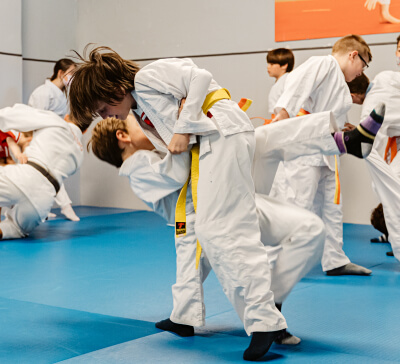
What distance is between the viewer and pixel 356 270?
402 cm

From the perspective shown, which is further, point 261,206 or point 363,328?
point 363,328

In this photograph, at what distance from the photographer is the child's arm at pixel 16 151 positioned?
17.9ft

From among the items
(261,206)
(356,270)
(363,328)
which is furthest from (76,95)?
(356,270)

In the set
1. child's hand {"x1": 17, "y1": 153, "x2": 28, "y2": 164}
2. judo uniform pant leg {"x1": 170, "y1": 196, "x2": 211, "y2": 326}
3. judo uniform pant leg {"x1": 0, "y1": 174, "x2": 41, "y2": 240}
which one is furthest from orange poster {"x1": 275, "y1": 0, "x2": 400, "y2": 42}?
judo uniform pant leg {"x1": 170, "y1": 196, "x2": 211, "y2": 326}

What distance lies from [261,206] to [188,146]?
39cm

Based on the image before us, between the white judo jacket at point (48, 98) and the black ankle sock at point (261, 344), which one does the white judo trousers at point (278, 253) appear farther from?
the white judo jacket at point (48, 98)

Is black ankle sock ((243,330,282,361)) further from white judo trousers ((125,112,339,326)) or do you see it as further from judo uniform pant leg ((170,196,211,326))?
judo uniform pant leg ((170,196,211,326))

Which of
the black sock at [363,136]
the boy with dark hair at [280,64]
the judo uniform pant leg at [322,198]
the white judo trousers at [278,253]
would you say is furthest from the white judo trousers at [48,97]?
the black sock at [363,136]

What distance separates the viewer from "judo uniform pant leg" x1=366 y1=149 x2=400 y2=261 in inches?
160

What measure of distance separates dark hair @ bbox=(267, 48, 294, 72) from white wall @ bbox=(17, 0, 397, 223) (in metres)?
0.61

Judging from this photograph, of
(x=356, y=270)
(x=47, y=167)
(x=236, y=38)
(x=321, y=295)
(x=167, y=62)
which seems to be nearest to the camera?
(x=167, y=62)

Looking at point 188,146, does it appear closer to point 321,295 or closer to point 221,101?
point 221,101

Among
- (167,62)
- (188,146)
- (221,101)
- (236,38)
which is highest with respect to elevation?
(236,38)

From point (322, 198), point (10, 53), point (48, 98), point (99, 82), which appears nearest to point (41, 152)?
point (48, 98)
